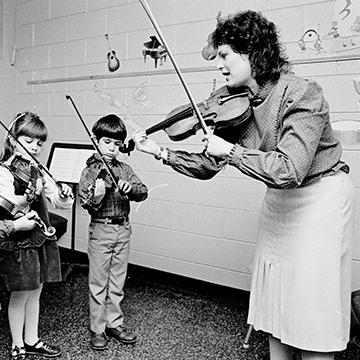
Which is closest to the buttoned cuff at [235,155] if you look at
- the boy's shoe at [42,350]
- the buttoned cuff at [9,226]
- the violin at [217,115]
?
the violin at [217,115]

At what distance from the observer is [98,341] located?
2051mm

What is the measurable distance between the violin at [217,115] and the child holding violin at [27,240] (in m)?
0.61

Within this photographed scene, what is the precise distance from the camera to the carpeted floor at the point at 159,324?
203cm

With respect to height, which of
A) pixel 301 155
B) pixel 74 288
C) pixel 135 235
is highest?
pixel 301 155

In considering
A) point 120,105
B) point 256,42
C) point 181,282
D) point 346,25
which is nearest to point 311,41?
point 346,25

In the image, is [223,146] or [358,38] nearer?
[223,146]

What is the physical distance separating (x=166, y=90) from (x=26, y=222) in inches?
54.0

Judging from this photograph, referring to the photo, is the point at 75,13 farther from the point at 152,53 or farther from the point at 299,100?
the point at 299,100

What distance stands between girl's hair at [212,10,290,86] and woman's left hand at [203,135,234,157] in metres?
0.27

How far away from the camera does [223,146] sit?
128 centimetres

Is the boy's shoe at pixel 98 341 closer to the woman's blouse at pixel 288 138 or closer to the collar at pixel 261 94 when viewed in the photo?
the woman's blouse at pixel 288 138

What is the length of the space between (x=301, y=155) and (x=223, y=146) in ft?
0.69

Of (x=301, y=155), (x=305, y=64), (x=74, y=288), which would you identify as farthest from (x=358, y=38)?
(x=74, y=288)

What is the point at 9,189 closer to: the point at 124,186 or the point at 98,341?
the point at 124,186
